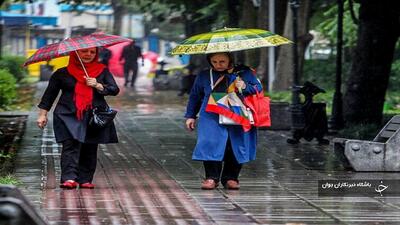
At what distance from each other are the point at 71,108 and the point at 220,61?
5.57 feet

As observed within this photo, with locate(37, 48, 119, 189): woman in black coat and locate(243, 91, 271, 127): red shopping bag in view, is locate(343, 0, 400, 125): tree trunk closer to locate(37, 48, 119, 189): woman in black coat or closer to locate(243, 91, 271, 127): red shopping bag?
locate(243, 91, 271, 127): red shopping bag

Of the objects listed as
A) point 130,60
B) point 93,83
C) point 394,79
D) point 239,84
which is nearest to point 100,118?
point 93,83

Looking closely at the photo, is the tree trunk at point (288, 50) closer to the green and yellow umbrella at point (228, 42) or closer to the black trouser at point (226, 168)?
the black trouser at point (226, 168)

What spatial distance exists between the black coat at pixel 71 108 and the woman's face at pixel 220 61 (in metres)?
1.11

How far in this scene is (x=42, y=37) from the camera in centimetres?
5975

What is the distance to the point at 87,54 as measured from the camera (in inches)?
430

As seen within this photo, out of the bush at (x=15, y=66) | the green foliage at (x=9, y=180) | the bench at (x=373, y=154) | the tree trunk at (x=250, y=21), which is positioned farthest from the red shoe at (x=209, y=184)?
the bush at (x=15, y=66)

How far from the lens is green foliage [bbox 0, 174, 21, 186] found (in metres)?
10.8

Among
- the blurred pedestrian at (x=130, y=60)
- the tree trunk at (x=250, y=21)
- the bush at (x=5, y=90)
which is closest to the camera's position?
the bush at (x=5, y=90)

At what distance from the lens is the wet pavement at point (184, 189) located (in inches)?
364

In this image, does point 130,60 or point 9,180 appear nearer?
point 9,180

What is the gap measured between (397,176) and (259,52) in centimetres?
1522

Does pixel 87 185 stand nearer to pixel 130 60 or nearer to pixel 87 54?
pixel 87 54

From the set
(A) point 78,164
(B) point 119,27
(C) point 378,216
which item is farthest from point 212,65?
(B) point 119,27
